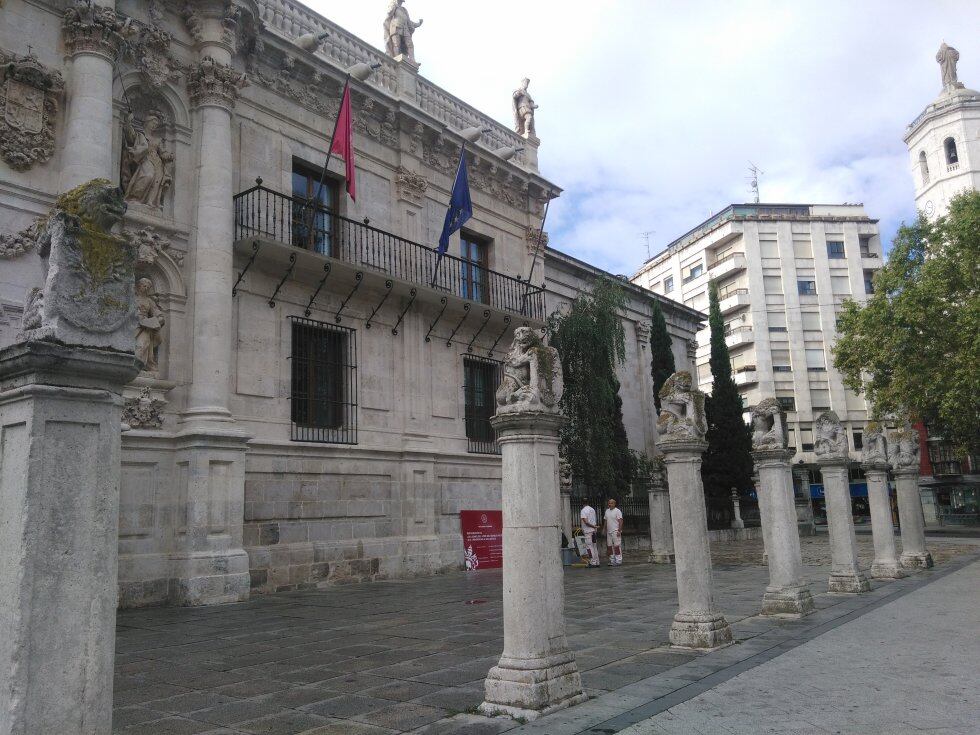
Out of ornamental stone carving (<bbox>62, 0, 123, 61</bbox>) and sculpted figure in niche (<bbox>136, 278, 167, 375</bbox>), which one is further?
sculpted figure in niche (<bbox>136, 278, 167, 375</bbox>)

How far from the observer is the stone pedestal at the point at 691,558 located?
292 inches

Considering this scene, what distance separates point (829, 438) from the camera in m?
12.1

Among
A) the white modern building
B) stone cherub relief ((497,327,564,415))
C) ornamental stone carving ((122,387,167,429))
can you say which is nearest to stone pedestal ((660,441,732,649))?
stone cherub relief ((497,327,564,415))

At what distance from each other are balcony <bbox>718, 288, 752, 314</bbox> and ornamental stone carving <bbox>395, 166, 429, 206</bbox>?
1717 inches

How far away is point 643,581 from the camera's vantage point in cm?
A: 1429

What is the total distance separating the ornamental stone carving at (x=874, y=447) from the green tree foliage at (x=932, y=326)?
7.11 m

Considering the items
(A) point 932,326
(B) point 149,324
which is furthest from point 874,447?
(B) point 149,324

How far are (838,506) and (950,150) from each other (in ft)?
169

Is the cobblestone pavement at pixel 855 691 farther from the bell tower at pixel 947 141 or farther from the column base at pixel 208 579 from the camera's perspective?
the bell tower at pixel 947 141

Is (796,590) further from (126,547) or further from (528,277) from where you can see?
(528,277)

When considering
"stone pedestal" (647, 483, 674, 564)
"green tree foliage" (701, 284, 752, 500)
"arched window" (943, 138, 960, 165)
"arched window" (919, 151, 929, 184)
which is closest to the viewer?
"stone pedestal" (647, 483, 674, 564)

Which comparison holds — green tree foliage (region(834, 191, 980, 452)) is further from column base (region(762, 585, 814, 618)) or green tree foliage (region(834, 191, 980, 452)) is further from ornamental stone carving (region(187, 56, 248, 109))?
ornamental stone carving (region(187, 56, 248, 109))

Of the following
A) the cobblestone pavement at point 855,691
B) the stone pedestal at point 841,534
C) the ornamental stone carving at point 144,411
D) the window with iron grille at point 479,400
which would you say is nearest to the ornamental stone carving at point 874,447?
the stone pedestal at point 841,534

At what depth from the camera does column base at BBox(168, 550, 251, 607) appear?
11320 millimetres
